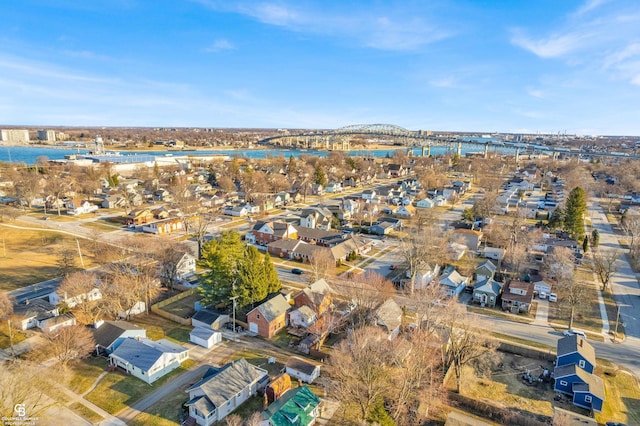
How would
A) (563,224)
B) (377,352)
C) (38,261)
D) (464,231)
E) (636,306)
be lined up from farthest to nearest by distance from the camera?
1. (563,224)
2. (464,231)
3. (38,261)
4. (636,306)
5. (377,352)

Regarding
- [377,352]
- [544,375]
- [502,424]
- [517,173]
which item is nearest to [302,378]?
[377,352]

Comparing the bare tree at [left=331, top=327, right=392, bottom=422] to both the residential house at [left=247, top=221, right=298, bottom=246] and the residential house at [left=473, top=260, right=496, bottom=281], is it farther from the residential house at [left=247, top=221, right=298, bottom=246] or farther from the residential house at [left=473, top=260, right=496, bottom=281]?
the residential house at [left=247, top=221, right=298, bottom=246]

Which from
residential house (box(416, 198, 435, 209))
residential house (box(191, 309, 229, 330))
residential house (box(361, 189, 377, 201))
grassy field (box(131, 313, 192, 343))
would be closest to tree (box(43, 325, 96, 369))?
grassy field (box(131, 313, 192, 343))

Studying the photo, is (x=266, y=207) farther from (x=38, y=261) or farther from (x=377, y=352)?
(x=377, y=352)

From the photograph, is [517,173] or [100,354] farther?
[517,173]

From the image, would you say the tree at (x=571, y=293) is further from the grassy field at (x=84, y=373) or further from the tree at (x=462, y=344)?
the grassy field at (x=84, y=373)

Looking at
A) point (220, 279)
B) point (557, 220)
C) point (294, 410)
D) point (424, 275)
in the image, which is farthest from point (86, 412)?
point (557, 220)

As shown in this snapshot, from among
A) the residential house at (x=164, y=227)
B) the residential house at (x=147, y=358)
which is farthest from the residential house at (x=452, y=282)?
the residential house at (x=164, y=227)
